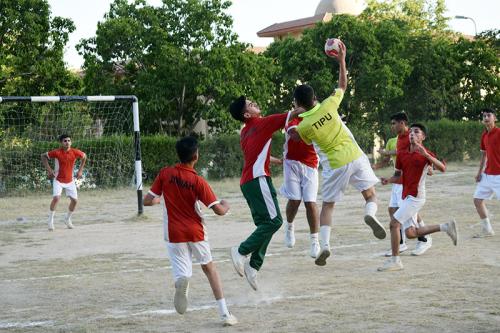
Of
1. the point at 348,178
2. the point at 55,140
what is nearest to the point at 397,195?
the point at 348,178

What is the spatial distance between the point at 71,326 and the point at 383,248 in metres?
5.71

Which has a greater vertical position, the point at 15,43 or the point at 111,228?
the point at 15,43

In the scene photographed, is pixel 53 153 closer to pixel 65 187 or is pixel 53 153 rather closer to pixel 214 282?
pixel 65 187

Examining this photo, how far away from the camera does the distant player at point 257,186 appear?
865 centimetres

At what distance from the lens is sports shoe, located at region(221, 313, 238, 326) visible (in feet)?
23.6

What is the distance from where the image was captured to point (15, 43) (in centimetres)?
3127

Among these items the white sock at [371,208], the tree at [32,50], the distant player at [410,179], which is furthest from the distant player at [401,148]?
the tree at [32,50]

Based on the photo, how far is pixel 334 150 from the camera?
9234 millimetres

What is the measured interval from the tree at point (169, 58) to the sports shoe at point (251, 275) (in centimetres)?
2502

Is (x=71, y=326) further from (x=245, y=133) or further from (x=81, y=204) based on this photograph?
(x=81, y=204)

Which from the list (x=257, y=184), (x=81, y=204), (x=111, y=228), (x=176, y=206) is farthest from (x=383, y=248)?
(x=81, y=204)

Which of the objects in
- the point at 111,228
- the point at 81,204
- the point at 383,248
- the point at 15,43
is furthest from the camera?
the point at 15,43

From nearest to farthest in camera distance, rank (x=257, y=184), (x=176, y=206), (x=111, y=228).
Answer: (x=176, y=206)
(x=257, y=184)
(x=111, y=228)

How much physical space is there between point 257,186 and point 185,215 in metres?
1.71
